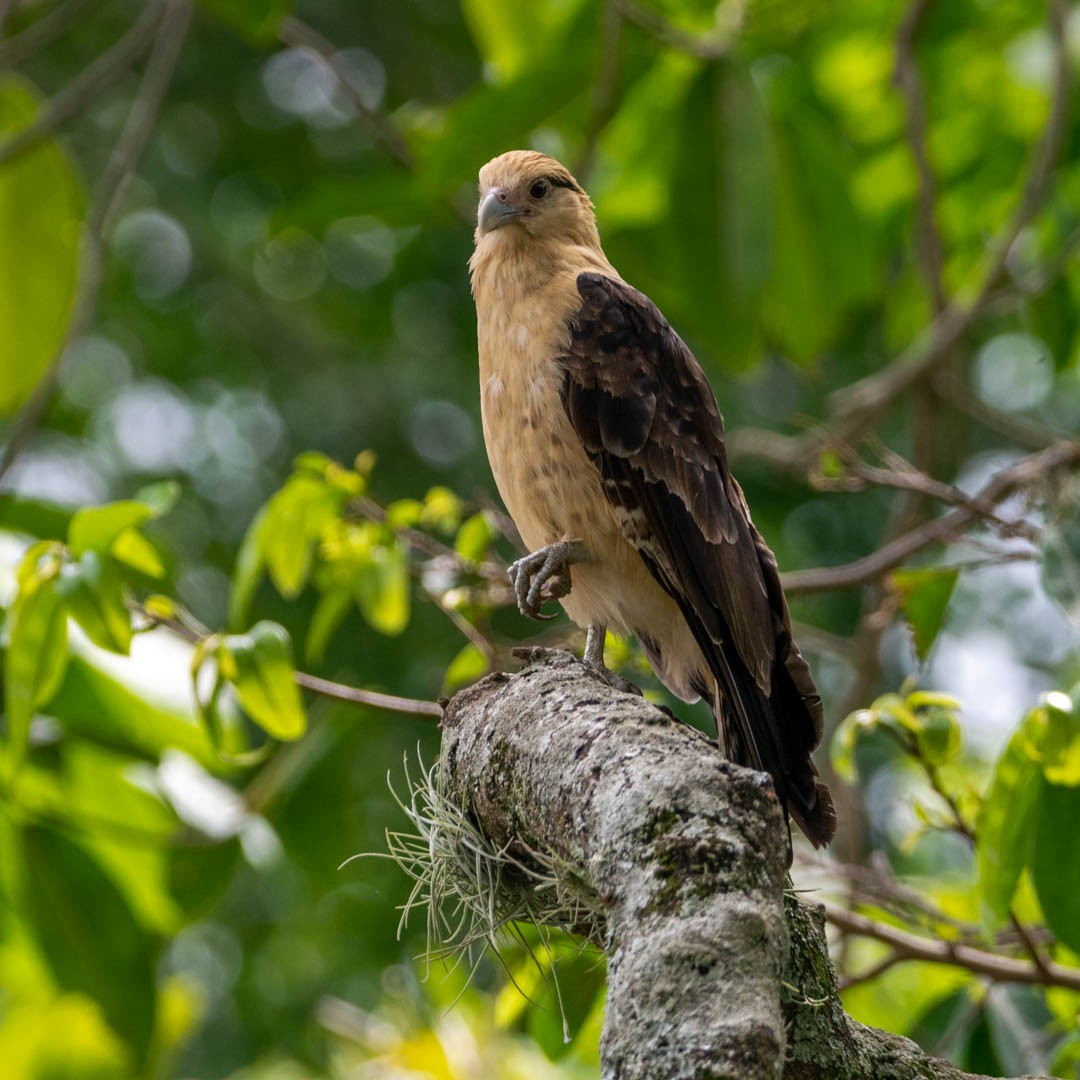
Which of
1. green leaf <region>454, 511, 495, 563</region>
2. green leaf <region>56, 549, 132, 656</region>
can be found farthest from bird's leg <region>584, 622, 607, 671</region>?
green leaf <region>56, 549, 132, 656</region>

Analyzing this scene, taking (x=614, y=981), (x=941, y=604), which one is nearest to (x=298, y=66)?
(x=941, y=604)

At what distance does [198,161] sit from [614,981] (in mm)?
8658

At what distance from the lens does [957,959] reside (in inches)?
123

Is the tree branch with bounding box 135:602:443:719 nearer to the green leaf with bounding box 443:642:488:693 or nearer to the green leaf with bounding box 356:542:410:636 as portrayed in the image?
the green leaf with bounding box 356:542:410:636

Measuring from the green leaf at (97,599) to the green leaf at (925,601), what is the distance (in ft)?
5.59

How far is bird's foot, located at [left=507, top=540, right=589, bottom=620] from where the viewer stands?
3275 millimetres

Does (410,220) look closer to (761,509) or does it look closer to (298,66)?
(761,509)

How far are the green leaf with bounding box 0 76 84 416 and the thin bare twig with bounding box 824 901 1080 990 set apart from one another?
2854 mm

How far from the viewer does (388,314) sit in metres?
8.95

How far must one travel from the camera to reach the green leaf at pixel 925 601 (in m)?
3.25

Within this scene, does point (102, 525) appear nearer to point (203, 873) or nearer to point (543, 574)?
point (543, 574)

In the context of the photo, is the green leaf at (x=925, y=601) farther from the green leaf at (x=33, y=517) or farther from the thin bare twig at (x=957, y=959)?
the green leaf at (x=33, y=517)

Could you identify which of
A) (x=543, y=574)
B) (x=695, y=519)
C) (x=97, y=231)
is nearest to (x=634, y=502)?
(x=695, y=519)

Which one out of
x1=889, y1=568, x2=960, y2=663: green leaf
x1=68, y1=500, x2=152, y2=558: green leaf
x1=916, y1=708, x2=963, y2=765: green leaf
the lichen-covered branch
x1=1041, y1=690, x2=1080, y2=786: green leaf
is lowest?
the lichen-covered branch
